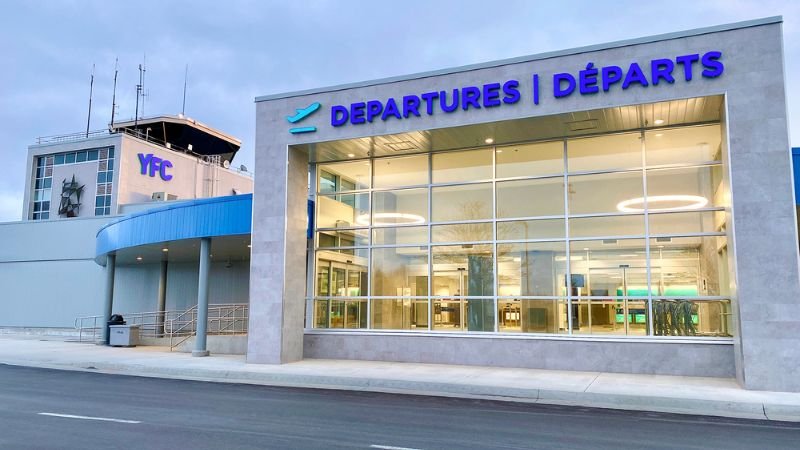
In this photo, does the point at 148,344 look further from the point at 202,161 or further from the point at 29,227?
the point at 202,161

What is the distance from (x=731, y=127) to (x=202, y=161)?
Result: 39325 millimetres

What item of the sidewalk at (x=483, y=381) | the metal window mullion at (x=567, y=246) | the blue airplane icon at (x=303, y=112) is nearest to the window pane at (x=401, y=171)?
the blue airplane icon at (x=303, y=112)

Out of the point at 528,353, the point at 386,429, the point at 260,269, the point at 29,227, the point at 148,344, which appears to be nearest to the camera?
the point at 386,429

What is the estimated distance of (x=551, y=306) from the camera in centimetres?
1628

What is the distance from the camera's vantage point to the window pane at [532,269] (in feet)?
53.8

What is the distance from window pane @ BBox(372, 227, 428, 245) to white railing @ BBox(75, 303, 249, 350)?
25.5ft

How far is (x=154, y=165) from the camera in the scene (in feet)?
137

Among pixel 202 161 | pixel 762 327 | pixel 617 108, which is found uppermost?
pixel 202 161

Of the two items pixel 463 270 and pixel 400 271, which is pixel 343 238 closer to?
pixel 400 271

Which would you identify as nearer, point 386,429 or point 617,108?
point 386,429

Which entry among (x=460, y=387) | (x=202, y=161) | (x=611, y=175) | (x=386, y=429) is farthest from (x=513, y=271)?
(x=202, y=161)

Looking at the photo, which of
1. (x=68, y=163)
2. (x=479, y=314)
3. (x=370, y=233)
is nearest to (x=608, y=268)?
(x=479, y=314)

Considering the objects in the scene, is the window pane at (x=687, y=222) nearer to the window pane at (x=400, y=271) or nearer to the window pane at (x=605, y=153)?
the window pane at (x=605, y=153)

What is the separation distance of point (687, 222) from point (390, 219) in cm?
814
